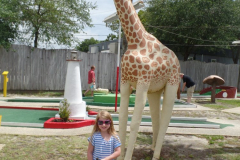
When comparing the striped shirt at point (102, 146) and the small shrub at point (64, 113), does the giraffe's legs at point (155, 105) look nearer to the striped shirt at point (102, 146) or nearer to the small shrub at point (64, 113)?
the striped shirt at point (102, 146)

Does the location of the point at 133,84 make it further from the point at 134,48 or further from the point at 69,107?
the point at 69,107

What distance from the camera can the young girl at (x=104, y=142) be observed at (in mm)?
2953

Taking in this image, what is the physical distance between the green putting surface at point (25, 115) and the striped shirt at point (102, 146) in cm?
471

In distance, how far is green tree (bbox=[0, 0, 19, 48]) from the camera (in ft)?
42.8

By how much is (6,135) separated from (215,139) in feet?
16.1

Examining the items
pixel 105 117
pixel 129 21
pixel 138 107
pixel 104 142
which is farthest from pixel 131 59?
pixel 104 142

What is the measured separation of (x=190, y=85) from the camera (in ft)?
39.1

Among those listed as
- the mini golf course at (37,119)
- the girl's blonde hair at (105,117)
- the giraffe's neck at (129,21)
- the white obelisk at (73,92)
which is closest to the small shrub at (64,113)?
the white obelisk at (73,92)

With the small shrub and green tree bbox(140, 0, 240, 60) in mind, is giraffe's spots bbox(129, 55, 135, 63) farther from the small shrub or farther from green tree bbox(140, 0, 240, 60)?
green tree bbox(140, 0, 240, 60)

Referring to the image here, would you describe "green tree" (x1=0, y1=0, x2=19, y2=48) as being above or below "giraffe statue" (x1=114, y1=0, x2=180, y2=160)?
above

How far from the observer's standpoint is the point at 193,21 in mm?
17484

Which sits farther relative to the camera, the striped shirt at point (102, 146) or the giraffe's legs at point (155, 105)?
the giraffe's legs at point (155, 105)

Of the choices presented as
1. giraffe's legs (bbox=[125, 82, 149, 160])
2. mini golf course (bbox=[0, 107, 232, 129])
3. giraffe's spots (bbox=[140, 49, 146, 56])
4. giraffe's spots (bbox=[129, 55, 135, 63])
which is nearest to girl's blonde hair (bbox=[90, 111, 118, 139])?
giraffe's legs (bbox=[125, 82, 149, 160])

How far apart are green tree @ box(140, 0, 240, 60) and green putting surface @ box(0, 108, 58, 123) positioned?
12922mm
